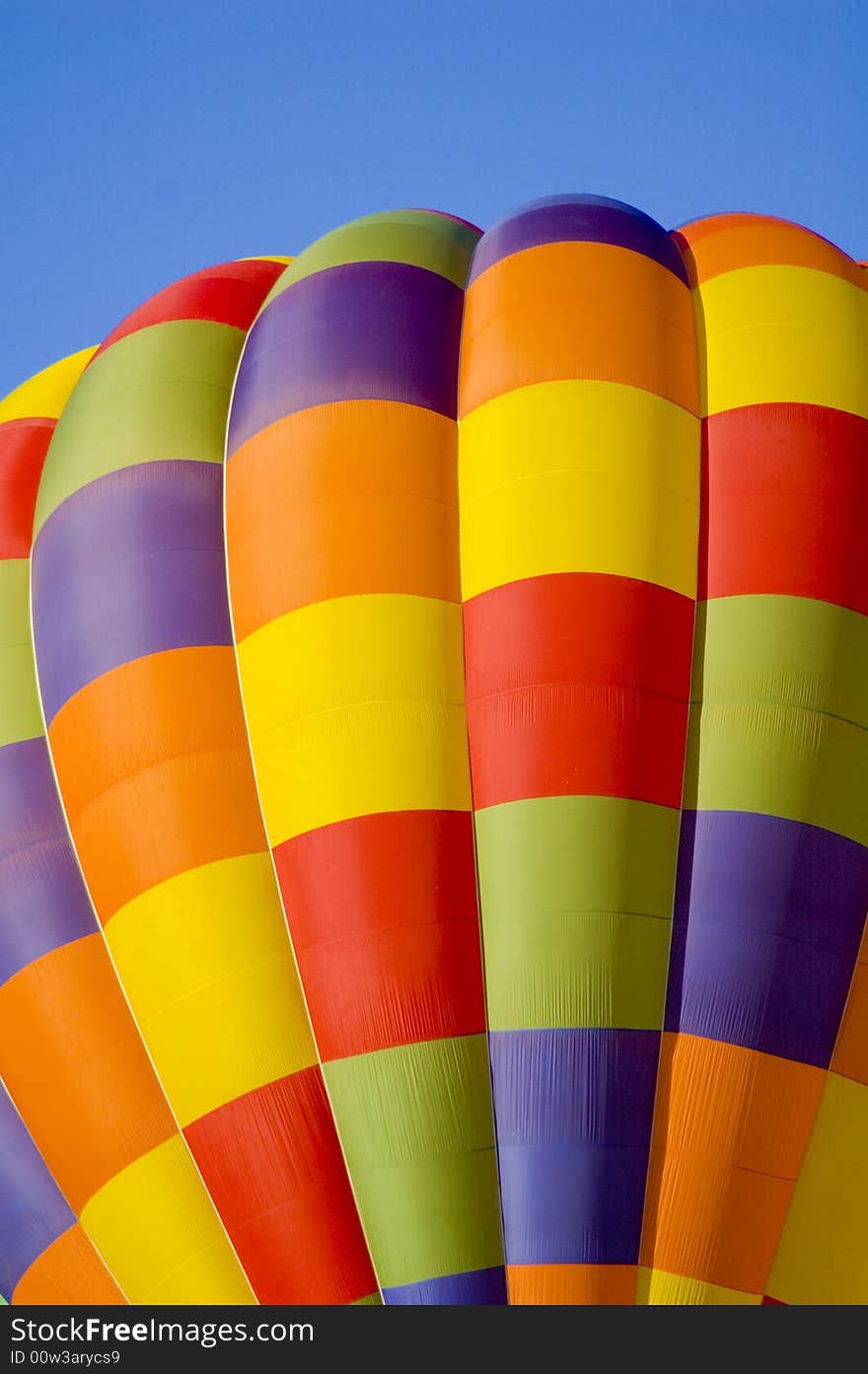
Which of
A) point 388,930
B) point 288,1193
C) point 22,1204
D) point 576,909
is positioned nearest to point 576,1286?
point 288,1193

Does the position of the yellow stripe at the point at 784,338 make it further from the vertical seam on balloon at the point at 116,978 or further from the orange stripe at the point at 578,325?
the vertical seam on balloon at the point at 116,978

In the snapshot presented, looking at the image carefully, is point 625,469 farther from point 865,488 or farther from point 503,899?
point 503,899

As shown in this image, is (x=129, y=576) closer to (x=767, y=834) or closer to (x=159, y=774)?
(x=159, y=774)

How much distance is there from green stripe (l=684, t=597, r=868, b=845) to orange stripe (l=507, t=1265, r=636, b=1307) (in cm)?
170

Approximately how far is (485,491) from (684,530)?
2.65ft

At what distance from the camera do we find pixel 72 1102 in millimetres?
6285

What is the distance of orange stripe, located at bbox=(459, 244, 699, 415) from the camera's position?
662 cm

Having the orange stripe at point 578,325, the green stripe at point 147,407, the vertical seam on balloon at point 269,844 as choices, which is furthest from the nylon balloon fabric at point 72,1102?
the orange stripe at point 578,325

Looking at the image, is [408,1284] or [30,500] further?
[30,500]

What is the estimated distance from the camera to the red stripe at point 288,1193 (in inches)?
227
